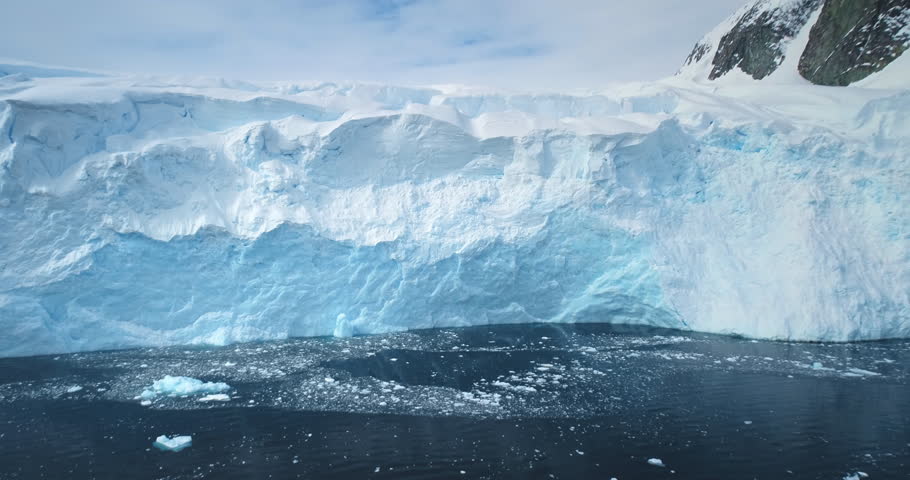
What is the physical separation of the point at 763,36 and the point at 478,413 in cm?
2205

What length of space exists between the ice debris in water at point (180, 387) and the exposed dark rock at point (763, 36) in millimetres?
22544

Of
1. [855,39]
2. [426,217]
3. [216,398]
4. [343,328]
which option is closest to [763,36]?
[855,39]

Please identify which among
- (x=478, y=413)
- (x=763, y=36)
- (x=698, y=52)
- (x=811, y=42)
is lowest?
(x=478, y=413)

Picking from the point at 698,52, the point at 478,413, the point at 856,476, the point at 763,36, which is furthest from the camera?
the point at 698,52

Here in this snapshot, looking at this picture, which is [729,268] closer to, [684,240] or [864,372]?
[684,240]

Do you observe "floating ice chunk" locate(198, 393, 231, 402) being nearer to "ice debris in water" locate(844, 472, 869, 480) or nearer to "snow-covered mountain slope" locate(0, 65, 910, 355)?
"snow-covered mountain slope" locate(0, 65, 910, 355)

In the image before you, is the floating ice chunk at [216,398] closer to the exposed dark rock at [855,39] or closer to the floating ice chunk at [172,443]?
the floating ice chunk at [172,443]

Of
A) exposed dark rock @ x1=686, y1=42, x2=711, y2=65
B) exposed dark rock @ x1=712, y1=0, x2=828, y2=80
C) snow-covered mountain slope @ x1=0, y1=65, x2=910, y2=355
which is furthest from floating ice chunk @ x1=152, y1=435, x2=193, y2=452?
exposed dark rock @ x1=686, y1=42, x2=711, y2=65

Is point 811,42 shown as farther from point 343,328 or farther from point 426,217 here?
point 343,328

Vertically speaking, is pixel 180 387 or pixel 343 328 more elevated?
pixel 343 328

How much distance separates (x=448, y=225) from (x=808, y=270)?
326 inches

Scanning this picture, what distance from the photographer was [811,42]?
20.0m

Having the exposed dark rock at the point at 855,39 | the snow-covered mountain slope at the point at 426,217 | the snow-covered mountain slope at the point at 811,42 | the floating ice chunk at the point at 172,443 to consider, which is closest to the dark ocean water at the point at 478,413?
the floating ice chunk at the point at 172,443

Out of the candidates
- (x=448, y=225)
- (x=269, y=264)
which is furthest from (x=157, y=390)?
(x=448, y=225)
